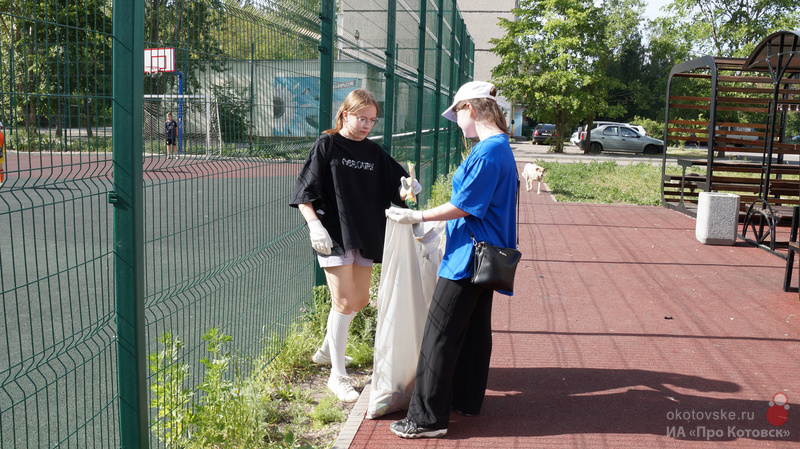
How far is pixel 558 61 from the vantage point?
3666 cm

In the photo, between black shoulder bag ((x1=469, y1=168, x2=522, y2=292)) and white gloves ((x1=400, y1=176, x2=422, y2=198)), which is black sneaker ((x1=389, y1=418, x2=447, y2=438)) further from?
white gloves ((x1=400, y1=176, x2=422, y2=198))

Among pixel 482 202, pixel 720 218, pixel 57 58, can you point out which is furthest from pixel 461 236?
pixel 720 218

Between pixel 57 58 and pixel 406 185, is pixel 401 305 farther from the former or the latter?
pixel 57 58

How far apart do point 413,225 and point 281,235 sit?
127 cm

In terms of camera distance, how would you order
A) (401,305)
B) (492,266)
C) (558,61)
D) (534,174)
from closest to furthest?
(492,266) < (401,305) < (534,174) < (558,61)

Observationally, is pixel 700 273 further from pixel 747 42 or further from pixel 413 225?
pixel 747 42

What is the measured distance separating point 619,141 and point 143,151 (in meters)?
Answer: 38.5

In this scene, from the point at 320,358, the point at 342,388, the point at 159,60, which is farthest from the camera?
the point at 320,358

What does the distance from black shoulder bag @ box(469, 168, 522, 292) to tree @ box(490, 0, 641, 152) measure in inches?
1348

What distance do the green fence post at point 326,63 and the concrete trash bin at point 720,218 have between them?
694 cm

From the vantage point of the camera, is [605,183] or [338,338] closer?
[338,338]

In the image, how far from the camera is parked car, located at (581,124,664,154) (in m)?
38.3

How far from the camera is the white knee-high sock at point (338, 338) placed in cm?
434

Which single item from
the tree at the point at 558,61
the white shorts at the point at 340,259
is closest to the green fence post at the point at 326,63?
the white shorts at the point at 340,259
